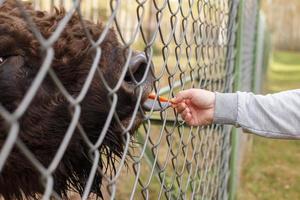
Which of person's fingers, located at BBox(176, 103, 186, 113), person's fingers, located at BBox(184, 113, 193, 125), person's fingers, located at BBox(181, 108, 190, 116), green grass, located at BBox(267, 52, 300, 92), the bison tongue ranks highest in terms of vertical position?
the bison tongue

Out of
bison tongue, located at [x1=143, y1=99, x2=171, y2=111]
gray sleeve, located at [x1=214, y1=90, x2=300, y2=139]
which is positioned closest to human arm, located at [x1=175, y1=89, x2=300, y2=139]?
gray sleeve, located at [x1=214, y1=90, x2=300, y2=139]

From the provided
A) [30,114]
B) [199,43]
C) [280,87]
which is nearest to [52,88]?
[30,114]

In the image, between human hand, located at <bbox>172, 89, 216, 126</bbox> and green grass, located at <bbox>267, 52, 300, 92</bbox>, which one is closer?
human hand, located at <bbox>172, 89, 216, 126</bbox>

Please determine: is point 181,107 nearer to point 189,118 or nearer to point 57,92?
point 189,118

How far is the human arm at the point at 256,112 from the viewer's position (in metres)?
2.42

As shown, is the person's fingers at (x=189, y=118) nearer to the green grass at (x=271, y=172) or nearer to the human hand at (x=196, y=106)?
the human hand at (x=196, y=106)

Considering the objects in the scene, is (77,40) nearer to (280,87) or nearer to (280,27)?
(280,87)

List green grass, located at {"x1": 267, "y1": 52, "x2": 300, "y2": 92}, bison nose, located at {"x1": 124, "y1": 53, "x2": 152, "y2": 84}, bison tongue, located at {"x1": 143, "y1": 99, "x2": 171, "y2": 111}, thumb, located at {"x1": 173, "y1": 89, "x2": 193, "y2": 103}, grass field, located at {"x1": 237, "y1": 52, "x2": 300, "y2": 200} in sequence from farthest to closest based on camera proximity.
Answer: green grass, located at {"x1": 267, "y1": 52, "x2": 300, "y2": 92} < grass field, located at {"x1": 237, "y1": 52, "x2": 300, "y2": 200} < thumb, located at {"x1": 173, "y1": 89, "x2": 193, "y2": 103} < bison tongue, located at {"x1": 143, "y1": 99, "x2": 171, "y2": 111} < bison nose, located at {"x1": 124, "y1": 53, "x2": 152, "y2": 84}

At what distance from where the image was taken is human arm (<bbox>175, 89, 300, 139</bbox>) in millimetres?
2416

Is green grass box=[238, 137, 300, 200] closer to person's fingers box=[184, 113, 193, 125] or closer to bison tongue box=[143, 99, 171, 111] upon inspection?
person's fingers box=[184, 113, 193, 125]

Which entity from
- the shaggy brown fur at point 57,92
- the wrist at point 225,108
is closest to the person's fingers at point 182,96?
the wrist at point 225,108

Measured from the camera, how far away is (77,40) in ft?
6.70

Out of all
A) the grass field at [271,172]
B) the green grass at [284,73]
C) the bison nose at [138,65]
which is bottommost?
the grass field at [271,172]

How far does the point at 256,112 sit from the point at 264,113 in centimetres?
4
